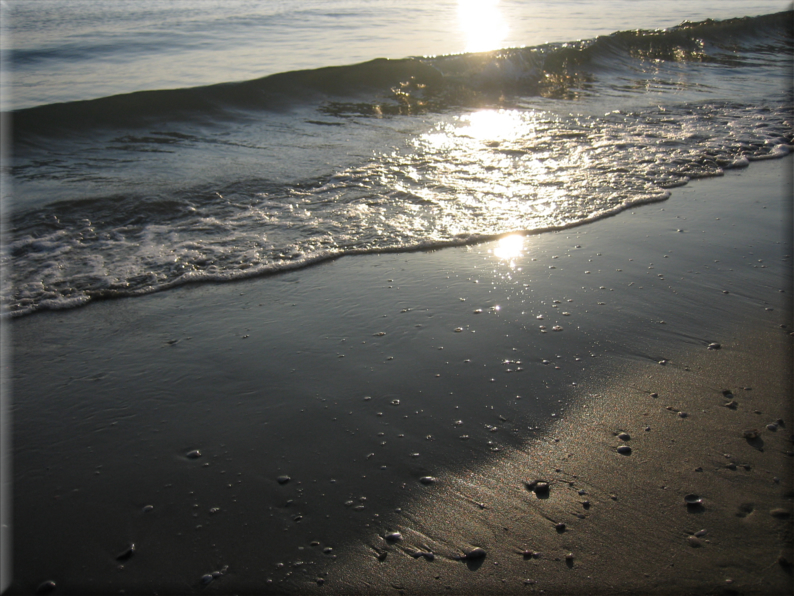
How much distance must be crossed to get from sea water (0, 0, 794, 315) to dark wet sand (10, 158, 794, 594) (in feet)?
2.71

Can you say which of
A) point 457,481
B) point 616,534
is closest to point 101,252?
point 457,481

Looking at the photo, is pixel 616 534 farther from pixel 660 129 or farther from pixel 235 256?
pixel 660 129

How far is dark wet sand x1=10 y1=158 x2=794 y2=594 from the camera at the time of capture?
1.80 metres

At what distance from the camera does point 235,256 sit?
13.6 feet

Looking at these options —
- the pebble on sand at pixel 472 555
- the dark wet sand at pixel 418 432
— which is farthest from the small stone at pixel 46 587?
the pebble on sand at pixel 472 555

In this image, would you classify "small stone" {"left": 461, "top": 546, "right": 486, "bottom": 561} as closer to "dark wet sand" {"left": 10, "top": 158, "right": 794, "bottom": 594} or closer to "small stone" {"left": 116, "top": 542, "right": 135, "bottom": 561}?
"dark wet sand" {"left": 10, "top": 158, "right": 794, "bottom": 594}

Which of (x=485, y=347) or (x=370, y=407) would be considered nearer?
(x=370, y=407)

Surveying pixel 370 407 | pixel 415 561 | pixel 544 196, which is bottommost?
pixel 415 561

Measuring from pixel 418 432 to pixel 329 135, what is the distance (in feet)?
20.7

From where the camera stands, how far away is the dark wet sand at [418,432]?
180cm

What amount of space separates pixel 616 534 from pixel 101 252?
13.3 feet

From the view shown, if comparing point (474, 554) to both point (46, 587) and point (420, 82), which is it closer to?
point (46, 587)

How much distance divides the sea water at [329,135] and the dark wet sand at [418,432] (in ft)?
2.71

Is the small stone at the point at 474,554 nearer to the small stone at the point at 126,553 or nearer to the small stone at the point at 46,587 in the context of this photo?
the small stone at the point at 126,553
